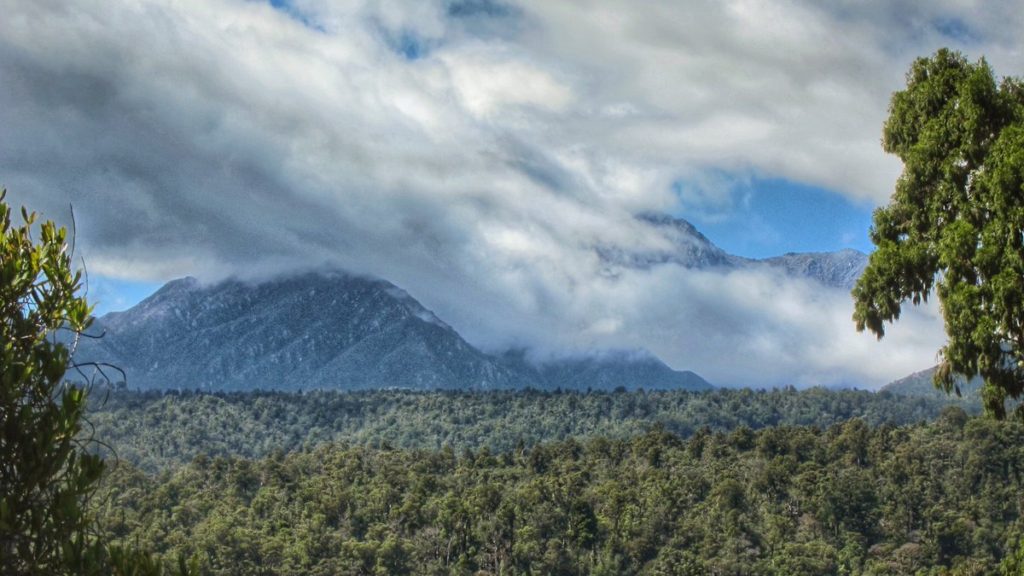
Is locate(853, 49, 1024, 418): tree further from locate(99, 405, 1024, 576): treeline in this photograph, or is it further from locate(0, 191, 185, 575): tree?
locate(99, 405, 1024, 576): treeline

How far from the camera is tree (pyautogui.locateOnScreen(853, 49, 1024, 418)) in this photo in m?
15.9

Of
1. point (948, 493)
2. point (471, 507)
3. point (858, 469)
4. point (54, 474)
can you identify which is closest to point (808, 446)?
point (858, 469)

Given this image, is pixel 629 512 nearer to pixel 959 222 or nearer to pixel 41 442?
pixel 959 222

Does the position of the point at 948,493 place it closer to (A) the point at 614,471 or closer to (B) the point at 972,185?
(A) the point at 614,471

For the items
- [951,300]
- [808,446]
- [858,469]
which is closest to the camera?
[951,300]

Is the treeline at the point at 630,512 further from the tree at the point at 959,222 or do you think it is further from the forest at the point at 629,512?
the tree at the point at 959,222

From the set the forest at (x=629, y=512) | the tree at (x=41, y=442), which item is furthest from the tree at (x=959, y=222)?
the forest at (x=629, y=512)

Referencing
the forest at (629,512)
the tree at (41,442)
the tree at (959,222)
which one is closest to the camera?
the tree at (41,442)

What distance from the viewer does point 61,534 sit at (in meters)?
9.95

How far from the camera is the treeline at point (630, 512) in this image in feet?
308

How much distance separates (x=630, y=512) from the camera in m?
105

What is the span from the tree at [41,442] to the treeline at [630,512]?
82.1 m

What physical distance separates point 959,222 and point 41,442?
553 inches

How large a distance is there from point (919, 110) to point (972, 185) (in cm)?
197
